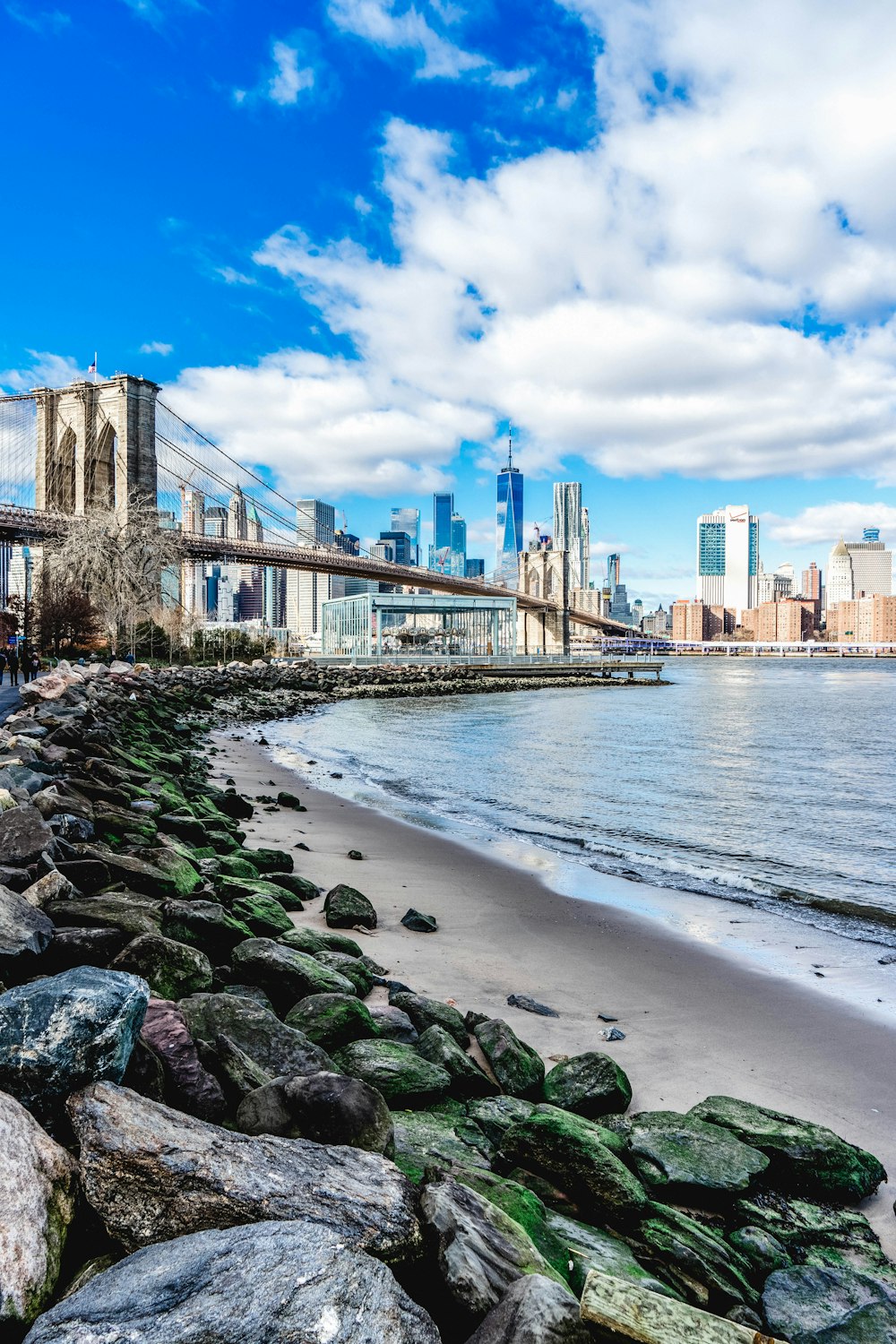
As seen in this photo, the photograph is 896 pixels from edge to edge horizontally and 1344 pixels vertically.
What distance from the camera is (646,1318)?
180 centimetres

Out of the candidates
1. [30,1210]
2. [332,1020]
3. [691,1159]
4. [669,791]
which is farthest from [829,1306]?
[669,791]

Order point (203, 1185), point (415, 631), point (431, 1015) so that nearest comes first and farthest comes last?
point (203, 1185)
point (431, 1015)
point (415, 631)

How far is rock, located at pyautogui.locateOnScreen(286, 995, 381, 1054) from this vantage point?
3471 mm

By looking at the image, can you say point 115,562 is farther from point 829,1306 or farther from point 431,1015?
point 829,1306

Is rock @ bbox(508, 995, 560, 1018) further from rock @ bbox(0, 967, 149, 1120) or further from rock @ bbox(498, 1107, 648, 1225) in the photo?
rock @ bbox(0, 967, 149, 1120)

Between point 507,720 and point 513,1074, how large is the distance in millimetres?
27304

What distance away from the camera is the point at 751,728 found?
94.6 feet

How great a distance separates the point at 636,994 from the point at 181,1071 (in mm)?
3566

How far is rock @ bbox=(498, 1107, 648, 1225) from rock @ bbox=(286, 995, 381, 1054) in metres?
0.90

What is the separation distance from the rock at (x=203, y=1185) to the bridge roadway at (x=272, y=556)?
44.8m

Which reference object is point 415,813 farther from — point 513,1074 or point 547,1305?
point 547,1305

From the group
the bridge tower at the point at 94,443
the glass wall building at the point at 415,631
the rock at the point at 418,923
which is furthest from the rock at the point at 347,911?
the glass wall building at the point at 415,631

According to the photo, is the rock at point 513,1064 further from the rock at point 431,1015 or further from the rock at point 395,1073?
the rock at point 395,1073

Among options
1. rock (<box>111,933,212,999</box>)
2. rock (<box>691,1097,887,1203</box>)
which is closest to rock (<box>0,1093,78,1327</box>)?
rock (<box>111,933,212,999</box>)
